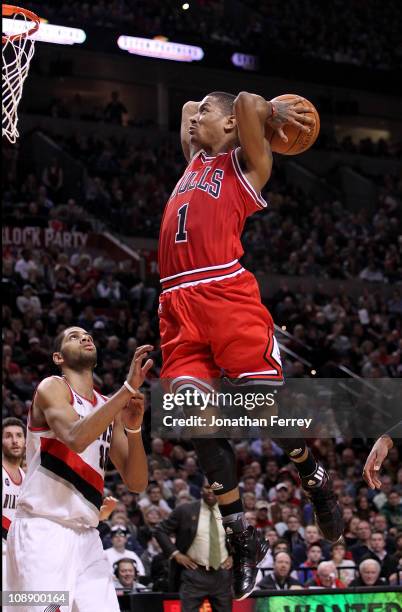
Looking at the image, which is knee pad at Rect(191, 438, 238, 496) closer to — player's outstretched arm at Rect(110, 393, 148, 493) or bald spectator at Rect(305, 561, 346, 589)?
player's outstretched arm at Rect(110, 393, 148, 493)

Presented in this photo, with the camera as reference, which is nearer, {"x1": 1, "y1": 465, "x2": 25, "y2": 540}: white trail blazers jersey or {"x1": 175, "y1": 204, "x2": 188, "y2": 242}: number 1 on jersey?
{"x1": 175, "y1": 204, "x2": 188, "y2": 242}: number 1 on jersey

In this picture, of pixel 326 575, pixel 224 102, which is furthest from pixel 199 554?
pixel 224 102

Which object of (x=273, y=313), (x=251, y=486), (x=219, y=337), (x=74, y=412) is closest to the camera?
(x=219, y=337)

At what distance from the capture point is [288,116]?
506cm

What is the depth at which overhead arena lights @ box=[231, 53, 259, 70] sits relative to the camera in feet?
57.4

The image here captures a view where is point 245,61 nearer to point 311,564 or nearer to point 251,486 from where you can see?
point 251,486

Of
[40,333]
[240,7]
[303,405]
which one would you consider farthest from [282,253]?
[303,405]

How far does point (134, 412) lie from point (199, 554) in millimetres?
3619

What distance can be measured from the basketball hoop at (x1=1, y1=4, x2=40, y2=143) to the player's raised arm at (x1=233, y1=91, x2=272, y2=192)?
4.81ft

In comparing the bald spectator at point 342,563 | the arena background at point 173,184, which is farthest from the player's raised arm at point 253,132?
the bald spectator at point 342,563

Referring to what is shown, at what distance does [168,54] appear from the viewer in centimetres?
1494

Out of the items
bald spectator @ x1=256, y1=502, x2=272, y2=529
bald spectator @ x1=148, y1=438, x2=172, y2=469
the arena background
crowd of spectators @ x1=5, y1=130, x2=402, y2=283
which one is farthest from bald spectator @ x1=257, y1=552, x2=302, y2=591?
crowd of spectators @ x1=5, y1=130, x2=402, y2=283

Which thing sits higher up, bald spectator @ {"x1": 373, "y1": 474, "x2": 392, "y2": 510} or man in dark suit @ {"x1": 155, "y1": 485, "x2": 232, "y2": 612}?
bald spectator @ {"x1": 373, "y1": 474, "x2": 392, "y2": 510}

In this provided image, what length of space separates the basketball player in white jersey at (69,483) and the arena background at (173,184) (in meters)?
2.44
